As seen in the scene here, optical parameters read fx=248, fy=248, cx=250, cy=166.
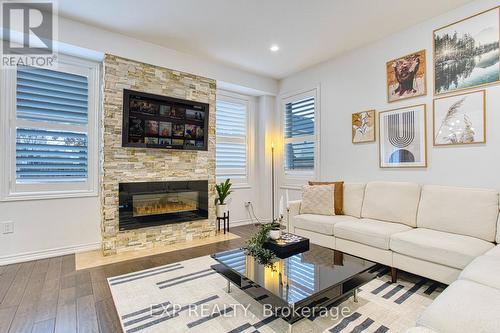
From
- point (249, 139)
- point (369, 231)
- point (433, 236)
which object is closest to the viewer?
point (433, 236)

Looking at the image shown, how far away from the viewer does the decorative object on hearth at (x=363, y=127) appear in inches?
144

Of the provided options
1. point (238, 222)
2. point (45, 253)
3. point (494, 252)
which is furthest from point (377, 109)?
point (45, 253)

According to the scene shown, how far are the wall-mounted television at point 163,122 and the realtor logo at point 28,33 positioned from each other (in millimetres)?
1030

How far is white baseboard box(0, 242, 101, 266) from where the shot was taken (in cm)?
299

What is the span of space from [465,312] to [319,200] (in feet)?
7.90

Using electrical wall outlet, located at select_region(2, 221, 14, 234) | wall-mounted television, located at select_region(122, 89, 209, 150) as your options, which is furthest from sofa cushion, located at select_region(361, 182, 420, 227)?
electrical wall outlet, located at select_region(2, 221, 14, 234)

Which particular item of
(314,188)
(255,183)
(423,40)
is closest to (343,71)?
(423,40)

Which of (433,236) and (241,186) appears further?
(241,186)

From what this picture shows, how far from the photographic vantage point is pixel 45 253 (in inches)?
126

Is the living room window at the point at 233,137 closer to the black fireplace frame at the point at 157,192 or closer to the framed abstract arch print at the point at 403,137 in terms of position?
the black fireplace frame at the point at 157,192

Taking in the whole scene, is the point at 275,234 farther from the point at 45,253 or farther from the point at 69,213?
the point at 45,253

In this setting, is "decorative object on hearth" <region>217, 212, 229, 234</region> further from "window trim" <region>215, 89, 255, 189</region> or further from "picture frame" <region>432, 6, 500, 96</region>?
"picture frame" <region>432, 6, 500, 96</region>

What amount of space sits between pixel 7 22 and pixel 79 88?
934 mm

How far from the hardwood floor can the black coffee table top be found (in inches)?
38.3
